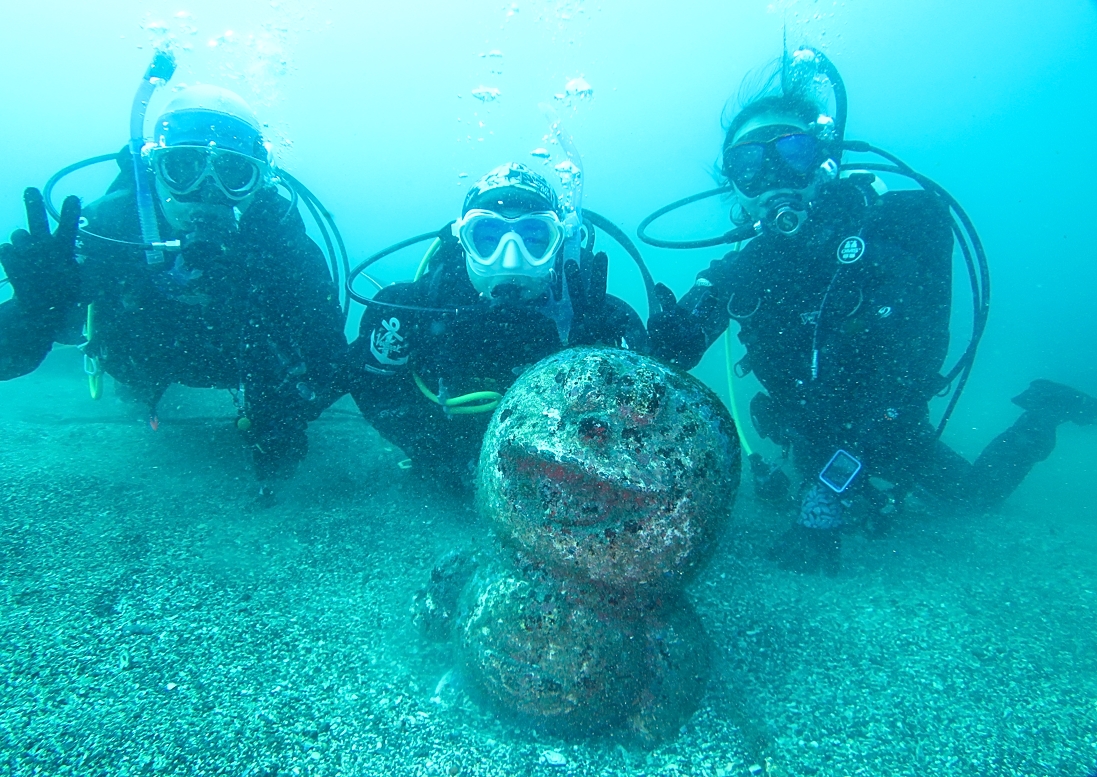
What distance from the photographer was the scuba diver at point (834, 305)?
5.02 metres

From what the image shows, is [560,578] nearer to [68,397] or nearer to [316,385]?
[316,385]

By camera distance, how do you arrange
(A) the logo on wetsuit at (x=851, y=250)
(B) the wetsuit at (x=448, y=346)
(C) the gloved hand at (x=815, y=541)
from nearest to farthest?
(B) the wetsuit at (x=448, y=346)
(C) the gloved hand at (x=815, y=541)
(A) the logo on wetsuit at (x=851, y=250)

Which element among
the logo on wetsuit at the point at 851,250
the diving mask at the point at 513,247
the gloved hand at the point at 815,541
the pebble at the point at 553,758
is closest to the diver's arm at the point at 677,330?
the diving mask at the point at 513,247

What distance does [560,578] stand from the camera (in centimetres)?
225

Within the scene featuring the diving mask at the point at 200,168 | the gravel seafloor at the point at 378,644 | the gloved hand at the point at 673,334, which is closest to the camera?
the gravel seafloor at the point at 378,644

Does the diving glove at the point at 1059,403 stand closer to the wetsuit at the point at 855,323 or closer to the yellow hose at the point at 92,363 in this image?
the wetsuit at the point at 855,323

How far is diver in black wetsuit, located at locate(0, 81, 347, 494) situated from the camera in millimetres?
4328

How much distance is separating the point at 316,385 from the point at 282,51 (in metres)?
18.8

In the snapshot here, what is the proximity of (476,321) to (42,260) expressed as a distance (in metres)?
3.49

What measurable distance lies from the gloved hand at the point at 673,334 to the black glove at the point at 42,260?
4512 millimetres

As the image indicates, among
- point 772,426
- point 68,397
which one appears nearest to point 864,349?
point 772,426

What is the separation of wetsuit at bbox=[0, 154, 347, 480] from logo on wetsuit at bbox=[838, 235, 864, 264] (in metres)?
5.23

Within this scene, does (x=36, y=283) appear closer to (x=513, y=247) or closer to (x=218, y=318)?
(x=218, y=318)

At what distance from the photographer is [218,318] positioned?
15.8 feet
